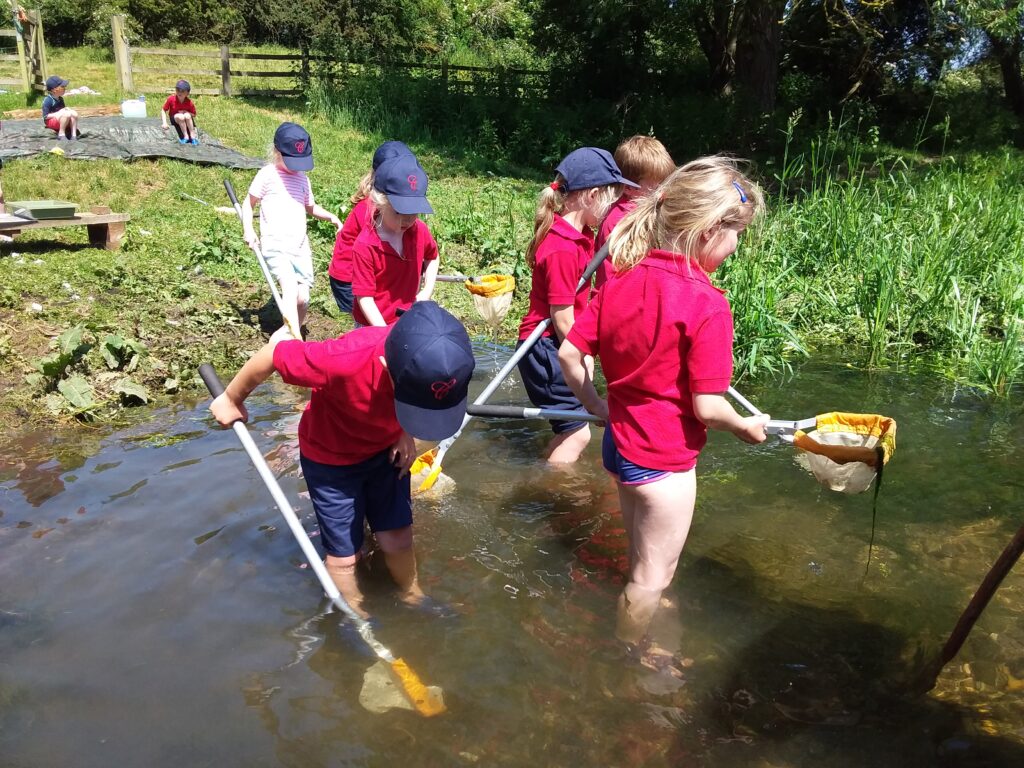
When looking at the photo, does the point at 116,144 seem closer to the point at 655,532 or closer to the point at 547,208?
the point at 547,208

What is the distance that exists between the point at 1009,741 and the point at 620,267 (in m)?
A: 2.07

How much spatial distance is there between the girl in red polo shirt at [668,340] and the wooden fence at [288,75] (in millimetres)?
16785

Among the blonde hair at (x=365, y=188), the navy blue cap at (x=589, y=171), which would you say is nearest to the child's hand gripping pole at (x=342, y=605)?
the navy blue cap at (x=589, y=171)

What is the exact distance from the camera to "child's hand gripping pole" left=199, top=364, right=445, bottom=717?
320 cm

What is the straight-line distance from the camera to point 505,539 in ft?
14.6

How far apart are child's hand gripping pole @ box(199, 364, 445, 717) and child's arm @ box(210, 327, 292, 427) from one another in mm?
79

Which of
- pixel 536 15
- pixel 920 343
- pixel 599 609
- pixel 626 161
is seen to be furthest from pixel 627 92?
pixel 599 609

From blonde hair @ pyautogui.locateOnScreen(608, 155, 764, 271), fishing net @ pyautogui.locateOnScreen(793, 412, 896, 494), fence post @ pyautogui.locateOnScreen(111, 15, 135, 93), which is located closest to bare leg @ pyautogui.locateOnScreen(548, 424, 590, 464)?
fishing net @ pyautogui.locateOnScreen(793, 412, 896, 494)

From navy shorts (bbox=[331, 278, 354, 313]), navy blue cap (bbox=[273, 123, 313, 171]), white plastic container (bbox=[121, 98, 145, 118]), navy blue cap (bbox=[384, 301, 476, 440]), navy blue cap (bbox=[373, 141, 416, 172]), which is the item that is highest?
navy blue cap (bbox=[373, 141, 416, 172])

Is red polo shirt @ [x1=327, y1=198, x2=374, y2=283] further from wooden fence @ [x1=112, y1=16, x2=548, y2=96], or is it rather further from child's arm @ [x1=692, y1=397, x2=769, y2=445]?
wooden fence @ [x1=112, y1=16, x2=548, y2=96]

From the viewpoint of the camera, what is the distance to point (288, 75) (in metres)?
21.0

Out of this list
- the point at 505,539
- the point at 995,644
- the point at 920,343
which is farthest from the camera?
the point at 920,343

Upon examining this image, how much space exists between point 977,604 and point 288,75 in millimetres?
20966

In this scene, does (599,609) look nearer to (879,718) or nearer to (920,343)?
(879,718)
